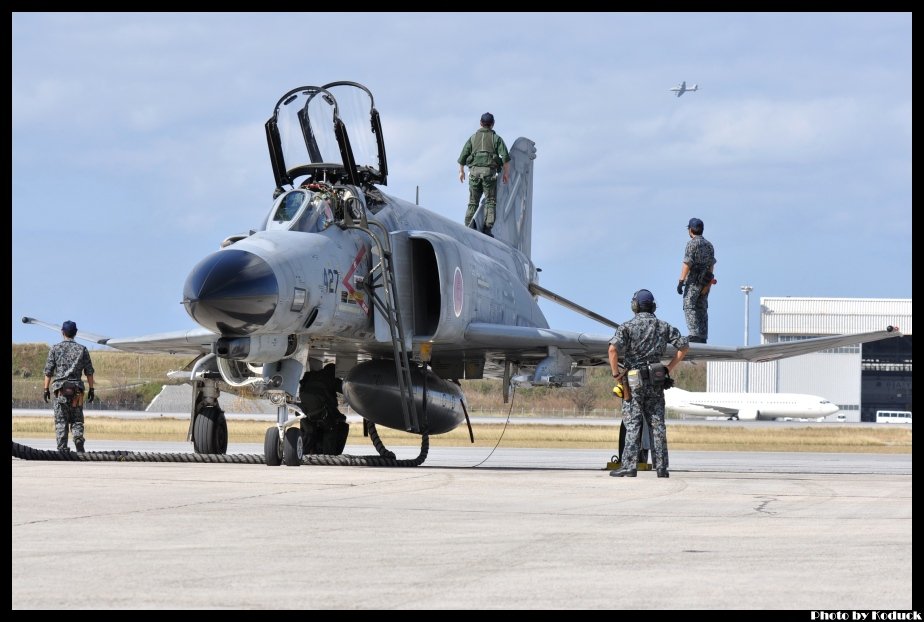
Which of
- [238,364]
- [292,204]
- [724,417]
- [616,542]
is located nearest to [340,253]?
[292,204]

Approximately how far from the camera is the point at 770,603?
4.42 meters

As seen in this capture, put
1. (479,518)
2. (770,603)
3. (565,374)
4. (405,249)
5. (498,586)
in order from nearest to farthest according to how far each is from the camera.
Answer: (770,603) → (498,586) → (479,518) → (405,249) → (565,374)

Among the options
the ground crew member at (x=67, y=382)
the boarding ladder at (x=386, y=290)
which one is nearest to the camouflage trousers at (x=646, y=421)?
the boarding ladder at (x=386, y=290)

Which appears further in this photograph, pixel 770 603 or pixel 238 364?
pixel 238 364

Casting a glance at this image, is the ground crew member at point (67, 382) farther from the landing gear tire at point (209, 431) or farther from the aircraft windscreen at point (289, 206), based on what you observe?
the aircraft windscreen at point (289, 206)

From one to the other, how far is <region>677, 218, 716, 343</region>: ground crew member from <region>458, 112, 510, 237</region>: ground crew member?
4.99m

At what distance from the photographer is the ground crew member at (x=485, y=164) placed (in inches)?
787

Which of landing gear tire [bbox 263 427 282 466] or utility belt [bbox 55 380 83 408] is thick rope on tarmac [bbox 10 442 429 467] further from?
utility belt [bbox 55 380 83 408]

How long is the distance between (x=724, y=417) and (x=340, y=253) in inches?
2898

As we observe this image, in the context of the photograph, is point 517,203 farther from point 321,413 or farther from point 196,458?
point 196,458

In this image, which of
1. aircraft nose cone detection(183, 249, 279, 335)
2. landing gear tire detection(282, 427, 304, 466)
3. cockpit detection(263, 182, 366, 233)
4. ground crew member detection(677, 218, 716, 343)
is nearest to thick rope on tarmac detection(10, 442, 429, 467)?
landing gear tire detection(282, 427, 304, 466)

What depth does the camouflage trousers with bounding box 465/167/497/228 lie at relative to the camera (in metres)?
20.2

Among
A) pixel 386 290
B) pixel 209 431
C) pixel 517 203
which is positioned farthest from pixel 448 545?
pixel 517 203
